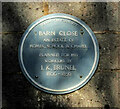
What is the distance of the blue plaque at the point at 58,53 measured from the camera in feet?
5.90

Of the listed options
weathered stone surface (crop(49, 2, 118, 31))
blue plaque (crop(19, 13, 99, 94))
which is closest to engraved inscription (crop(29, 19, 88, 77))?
blue plaque (crop(19, 13, 99, 94))

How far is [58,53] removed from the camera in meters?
1.82

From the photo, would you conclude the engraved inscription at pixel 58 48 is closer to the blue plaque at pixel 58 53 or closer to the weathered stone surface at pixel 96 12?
the blue plaque at pixel 58 53

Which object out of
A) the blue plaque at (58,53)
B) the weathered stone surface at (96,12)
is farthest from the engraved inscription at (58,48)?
the weathered stone surface at (96,12)

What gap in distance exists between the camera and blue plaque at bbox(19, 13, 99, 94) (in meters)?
1.80

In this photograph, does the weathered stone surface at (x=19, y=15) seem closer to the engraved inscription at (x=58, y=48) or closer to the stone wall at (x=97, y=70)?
the stone wall at (x=97, y=70)

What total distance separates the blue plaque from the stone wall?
0.07 m

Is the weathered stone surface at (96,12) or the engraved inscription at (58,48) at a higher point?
the weathered stone surface at (96,12)

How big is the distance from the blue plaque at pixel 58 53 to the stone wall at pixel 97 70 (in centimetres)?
7

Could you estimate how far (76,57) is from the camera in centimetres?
181

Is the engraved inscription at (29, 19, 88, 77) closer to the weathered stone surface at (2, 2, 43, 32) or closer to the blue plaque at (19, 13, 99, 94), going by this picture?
the blue plaque at (19, 13, 99, 94)

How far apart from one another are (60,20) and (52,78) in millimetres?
560

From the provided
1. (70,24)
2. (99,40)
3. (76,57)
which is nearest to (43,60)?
(76,57)

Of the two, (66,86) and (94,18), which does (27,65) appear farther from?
(94,18)
